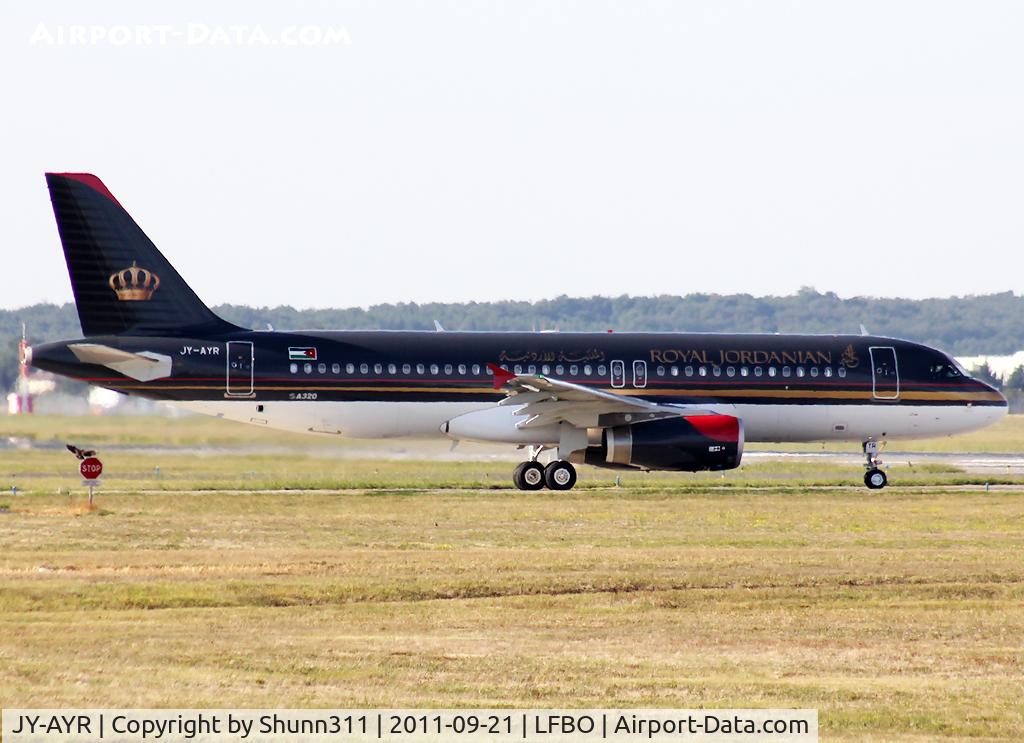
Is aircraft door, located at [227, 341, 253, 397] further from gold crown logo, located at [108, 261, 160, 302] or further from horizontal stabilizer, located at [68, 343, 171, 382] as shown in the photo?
gold crown logo, located at [108, 261, 160, 302]

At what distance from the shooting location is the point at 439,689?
13102mm

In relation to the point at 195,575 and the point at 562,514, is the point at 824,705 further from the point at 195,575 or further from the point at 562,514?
the point at 562,514

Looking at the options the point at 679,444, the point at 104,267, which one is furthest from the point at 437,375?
the point at 104,267

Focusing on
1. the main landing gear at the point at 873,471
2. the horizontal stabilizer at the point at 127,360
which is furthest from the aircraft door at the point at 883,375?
the horizontal stabilizer at the point at 127,360

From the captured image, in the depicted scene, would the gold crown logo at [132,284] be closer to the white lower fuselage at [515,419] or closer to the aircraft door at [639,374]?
the white lower fuselage at [515,419]

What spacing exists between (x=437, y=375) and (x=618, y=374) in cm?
411

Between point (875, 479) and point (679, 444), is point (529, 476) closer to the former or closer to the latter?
point (679, 444)

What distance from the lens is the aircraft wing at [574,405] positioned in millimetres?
31922

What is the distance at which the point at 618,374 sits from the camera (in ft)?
113

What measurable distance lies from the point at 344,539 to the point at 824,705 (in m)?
14.1

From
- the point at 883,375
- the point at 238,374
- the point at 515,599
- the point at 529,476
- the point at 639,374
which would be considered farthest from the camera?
the point at 883,375

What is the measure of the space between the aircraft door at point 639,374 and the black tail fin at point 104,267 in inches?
378

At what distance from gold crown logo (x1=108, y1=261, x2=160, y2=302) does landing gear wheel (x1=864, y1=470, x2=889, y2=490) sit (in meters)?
17.4
